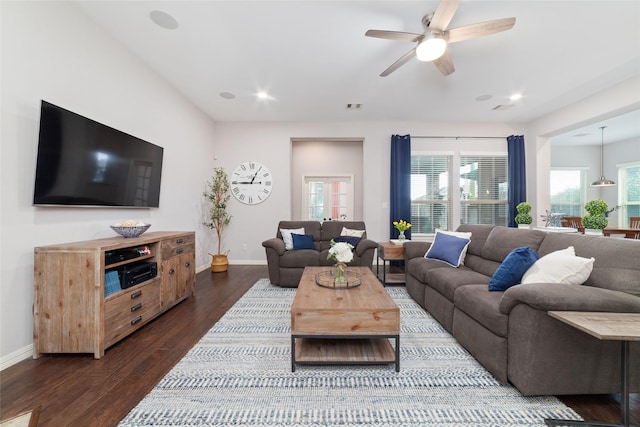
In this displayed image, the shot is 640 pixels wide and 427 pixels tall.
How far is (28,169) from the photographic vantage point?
6.39ft

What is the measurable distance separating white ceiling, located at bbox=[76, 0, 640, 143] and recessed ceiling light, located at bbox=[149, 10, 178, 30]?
0.14 feet

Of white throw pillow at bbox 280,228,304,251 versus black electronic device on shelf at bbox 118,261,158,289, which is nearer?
black electronic device on shelf at bbox 118,261,158,289

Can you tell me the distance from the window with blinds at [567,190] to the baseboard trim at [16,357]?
10186 mm

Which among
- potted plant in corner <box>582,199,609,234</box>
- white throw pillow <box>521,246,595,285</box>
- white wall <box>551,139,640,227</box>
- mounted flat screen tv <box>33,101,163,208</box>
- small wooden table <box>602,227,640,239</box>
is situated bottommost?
white throw pillow <box>521,246,595,285</box>

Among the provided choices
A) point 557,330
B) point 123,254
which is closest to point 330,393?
point 557,330

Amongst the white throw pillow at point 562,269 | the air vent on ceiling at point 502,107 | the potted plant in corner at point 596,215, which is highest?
the air vent on ceiling at point 502,107

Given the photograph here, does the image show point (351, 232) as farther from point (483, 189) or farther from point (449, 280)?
point (483, 189)

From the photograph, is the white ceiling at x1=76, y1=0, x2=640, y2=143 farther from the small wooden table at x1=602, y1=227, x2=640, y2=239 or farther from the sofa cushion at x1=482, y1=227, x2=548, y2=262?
the small wooden table at x1=602, y1=227, x2=640, y2=239

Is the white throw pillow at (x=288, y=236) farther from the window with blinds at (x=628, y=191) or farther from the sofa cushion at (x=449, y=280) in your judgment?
the window with blinds at (x=628, y=191)

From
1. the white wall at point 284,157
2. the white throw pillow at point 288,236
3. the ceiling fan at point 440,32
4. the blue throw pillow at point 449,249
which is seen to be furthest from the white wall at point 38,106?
the blue throw pillow at point 449,249

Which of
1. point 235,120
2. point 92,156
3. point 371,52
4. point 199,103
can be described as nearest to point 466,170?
point 371,52

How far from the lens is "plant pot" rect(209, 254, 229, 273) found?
4696 mm

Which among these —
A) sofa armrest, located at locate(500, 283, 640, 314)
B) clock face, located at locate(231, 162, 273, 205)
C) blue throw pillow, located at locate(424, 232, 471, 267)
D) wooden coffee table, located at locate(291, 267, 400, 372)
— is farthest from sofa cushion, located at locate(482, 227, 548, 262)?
clock face, located at locate(231, 162, 273, 205)

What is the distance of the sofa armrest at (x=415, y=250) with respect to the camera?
3498mm
